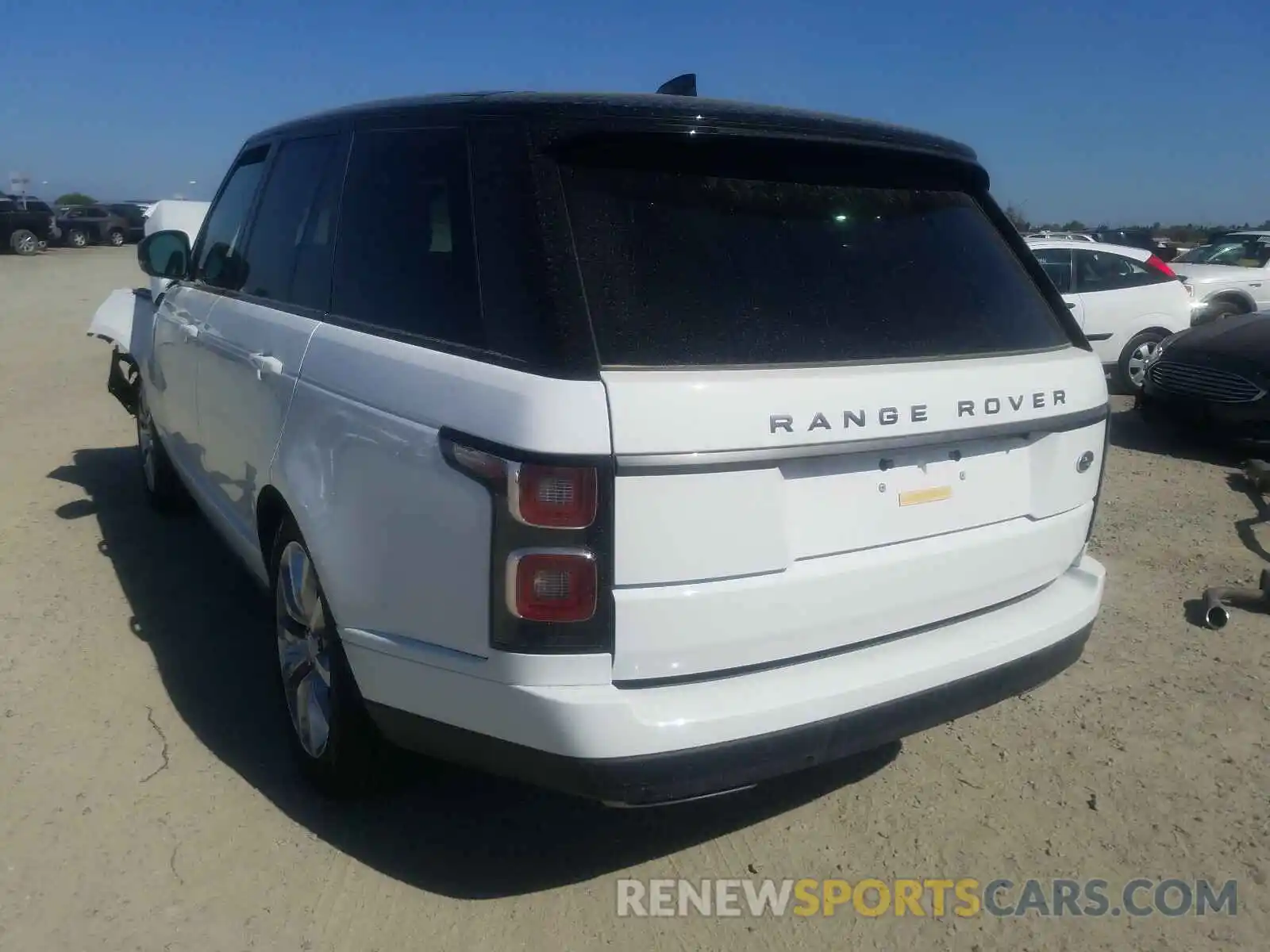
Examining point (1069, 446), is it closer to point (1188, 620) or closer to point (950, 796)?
point (950, 796)

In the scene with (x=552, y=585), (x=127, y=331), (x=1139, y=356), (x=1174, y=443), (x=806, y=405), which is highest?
(x=806, y=405)

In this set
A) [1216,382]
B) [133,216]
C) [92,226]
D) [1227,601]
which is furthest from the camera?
[133,216]

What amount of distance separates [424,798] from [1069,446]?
6.97ft

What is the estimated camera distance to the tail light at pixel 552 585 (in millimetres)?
2225

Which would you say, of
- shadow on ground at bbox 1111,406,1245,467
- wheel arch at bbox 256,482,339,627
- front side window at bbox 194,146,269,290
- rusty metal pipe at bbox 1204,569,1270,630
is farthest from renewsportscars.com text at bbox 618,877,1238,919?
shadow on ground at bbox 1111,406,1245,467

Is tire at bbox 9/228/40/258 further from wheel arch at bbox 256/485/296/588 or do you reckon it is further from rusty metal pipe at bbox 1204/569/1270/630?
rusty metal pipe at bbox 1204/569/1270/630

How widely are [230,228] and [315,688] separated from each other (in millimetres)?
2190

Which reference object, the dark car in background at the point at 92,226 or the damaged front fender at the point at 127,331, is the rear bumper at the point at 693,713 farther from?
the dark car in background at the point at 92,226

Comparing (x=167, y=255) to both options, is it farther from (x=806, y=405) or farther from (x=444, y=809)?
(x=806, y=405)

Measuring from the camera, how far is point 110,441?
809 cm

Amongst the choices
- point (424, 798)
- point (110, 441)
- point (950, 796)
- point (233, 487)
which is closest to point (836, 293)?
point (950, 796)

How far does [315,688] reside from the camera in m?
3.15

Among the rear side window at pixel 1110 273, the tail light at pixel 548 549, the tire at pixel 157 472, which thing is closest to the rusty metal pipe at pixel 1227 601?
the tail light at pixel 548 549

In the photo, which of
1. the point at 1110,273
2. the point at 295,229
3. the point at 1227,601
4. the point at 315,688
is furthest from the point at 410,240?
the point at 1110,273
